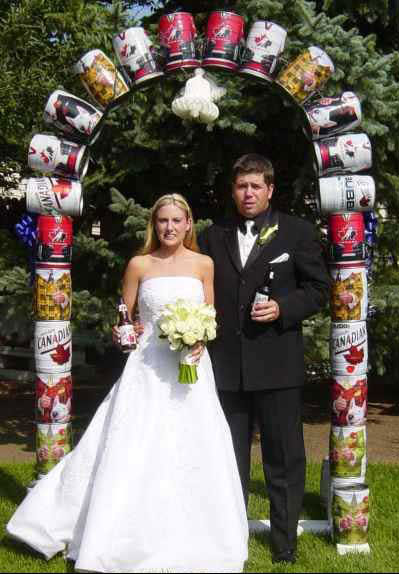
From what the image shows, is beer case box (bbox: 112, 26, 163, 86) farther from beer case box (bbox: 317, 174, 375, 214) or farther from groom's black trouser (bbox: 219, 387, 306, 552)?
groom's black trouser (bbox: 219, 387, 306, 552)

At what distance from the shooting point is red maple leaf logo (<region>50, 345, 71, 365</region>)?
4773mm

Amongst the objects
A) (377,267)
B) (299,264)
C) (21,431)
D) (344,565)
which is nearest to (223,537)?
(344,565)

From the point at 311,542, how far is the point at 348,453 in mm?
610

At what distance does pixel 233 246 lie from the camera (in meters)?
4.42

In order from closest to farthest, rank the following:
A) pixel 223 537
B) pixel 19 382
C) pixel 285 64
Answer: pixel 223 537, pixel 285 64, pixel 19 382

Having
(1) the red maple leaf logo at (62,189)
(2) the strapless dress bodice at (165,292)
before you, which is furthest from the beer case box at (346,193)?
(1) the red maple leaf logo at (62,189)

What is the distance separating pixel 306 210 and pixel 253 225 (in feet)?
12.1

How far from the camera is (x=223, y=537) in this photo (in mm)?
3941

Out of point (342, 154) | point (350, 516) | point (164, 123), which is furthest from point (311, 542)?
point (164, 123)

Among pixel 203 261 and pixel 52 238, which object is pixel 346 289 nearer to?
pixel 203 261

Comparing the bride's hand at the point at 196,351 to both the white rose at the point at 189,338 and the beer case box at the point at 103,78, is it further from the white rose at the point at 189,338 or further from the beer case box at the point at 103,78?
the beer case box at the point at 103,78

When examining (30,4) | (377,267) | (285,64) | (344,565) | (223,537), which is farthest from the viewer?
(377,267)

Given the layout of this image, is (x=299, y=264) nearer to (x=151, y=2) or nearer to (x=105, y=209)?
(x=105, y=209)

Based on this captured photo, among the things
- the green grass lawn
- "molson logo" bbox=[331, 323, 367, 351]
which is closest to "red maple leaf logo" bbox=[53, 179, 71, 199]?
"molson logo" bbox=[331, 323, 367, 351]
